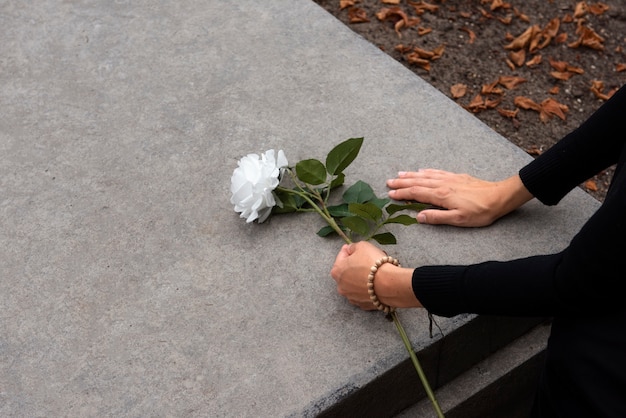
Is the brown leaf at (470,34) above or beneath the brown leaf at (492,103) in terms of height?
above

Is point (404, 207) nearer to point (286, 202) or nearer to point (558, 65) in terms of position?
point (286, 202)

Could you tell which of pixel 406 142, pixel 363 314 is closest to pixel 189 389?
pixel 363 314

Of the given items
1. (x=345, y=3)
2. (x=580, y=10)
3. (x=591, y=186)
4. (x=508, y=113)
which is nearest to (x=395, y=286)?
(x=591, y=186)

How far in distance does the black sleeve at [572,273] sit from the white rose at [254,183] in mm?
415

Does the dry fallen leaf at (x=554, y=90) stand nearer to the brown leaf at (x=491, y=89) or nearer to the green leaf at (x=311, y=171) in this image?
the brown leaf at (x=491, y=89)

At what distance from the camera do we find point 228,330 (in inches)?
63.5

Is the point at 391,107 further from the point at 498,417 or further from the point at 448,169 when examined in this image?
the point at 498,417

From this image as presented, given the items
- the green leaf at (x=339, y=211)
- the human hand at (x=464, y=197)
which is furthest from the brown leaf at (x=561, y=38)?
the green leaf at (x=339, y=211)

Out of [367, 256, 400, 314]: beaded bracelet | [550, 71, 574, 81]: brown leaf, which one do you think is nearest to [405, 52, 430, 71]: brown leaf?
[550, 71, 574, 81]: brown leaf

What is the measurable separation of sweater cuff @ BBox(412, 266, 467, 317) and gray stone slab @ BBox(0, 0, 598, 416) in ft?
0.55

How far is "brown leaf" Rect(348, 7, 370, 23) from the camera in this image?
3074 mm

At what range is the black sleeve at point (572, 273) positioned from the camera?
47.7 inches

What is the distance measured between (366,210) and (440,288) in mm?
275

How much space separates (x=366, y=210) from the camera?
163 centimetres
